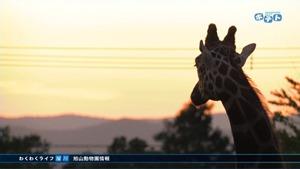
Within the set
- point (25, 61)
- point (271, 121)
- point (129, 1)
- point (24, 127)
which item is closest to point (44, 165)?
point (24, 127)

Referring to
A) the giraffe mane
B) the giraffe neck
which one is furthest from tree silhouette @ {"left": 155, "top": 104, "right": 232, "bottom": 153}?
the giraffe mane

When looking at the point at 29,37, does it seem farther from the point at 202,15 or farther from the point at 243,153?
the point at 243,153

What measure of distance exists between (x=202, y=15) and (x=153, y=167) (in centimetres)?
151

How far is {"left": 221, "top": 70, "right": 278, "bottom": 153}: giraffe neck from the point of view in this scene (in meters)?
5.21

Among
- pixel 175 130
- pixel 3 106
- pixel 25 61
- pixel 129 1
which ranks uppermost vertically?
pixel 129 1

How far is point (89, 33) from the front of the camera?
5332 mm

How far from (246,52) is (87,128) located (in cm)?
166

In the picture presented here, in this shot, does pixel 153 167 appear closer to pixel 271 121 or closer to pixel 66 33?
pixel 271 121

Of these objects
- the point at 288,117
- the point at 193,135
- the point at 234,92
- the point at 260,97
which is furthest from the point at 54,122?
the point at 288,117

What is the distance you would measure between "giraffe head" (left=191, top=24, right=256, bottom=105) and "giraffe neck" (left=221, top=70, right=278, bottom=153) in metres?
0.07

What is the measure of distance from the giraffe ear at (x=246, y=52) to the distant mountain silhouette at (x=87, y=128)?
54 centimetres

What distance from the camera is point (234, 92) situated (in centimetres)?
538

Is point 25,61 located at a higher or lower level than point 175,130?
higher

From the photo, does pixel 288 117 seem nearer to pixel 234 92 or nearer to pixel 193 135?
pixel 234 92
